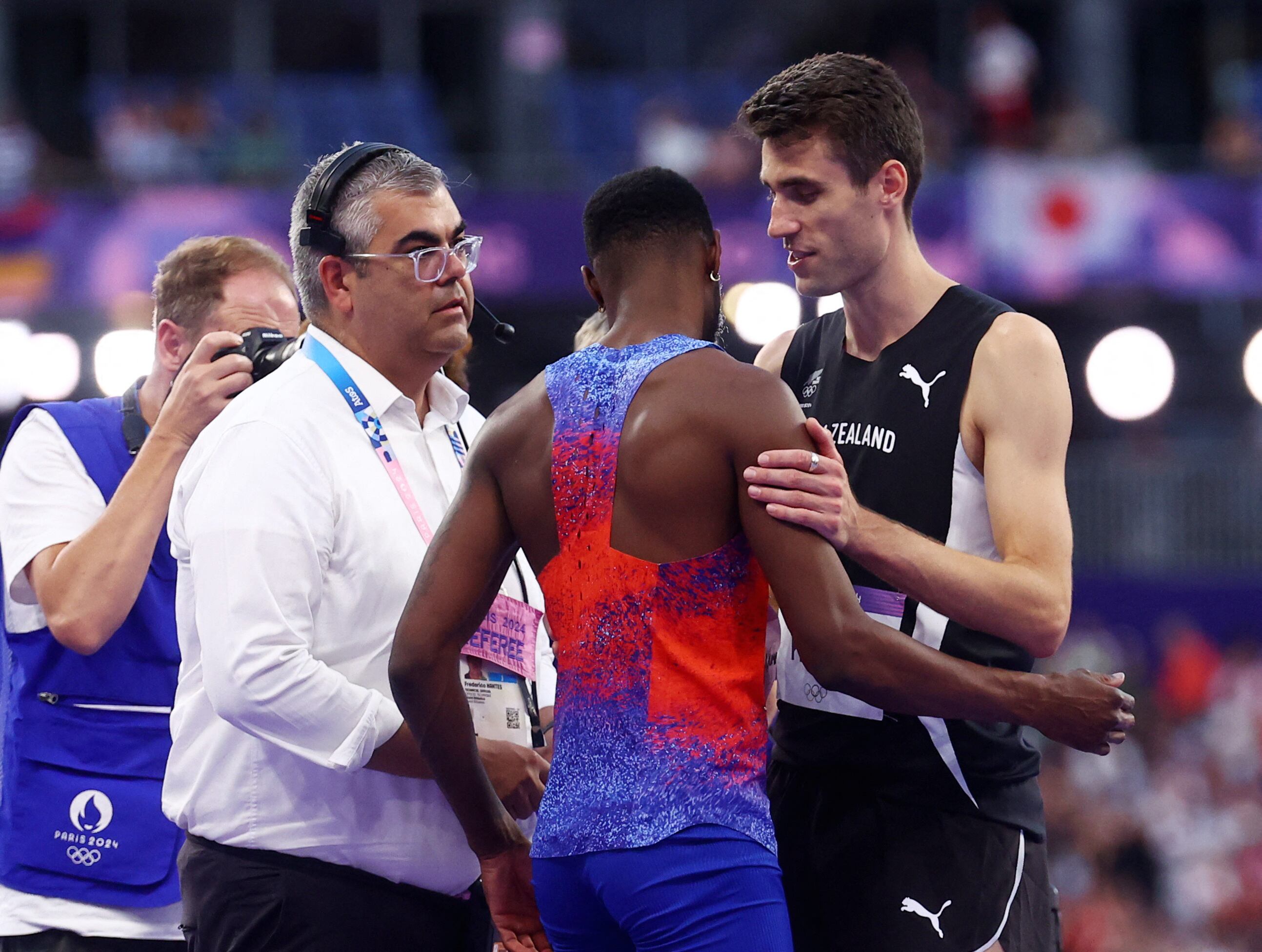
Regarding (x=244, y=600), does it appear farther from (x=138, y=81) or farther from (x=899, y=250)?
(x=138, y=81)

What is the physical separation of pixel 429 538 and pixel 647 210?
782 millimetres

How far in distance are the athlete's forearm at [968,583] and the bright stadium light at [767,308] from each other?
967cm

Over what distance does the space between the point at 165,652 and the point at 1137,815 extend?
782cm

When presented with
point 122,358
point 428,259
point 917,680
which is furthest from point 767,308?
point 917,680

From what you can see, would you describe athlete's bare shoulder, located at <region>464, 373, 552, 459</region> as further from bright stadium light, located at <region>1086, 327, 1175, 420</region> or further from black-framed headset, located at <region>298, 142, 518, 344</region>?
bright stadium light, located at <region>1086, 327, 1175, 420</region>

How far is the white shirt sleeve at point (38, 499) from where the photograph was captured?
10.8 feet

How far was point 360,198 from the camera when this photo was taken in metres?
3.07

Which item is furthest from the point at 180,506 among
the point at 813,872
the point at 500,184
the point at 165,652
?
the point at 500,184

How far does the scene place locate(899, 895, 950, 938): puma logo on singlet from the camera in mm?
2865

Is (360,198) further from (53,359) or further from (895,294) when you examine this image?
(53,359)

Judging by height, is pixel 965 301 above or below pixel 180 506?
above

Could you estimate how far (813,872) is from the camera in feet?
9.81

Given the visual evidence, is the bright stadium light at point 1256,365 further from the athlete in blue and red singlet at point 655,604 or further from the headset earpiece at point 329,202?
the athlete in blue and red singlet at point 655,604

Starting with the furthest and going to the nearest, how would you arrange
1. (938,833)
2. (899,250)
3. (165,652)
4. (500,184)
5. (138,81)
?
(138,81)
(500,184)
(165,652)
(899,250)
(938,833)
